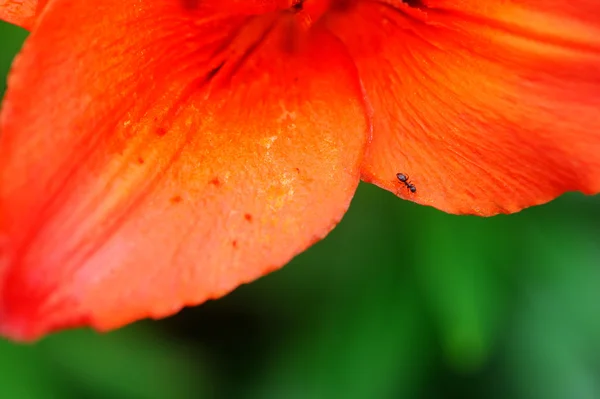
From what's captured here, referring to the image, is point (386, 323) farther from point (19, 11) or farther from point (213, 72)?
point (19, 11)

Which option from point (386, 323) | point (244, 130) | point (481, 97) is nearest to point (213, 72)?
point (244, 130)

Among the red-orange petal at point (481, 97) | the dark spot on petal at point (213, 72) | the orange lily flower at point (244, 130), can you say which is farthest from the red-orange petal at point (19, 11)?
the red-orange petal at point (481, 97)

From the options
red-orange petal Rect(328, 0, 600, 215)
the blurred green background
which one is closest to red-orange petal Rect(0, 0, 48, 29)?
red-orange petal Rect(328, 0, 600, 215)

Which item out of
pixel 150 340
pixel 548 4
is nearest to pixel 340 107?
pixel 548 4

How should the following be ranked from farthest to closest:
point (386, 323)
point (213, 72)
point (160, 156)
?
point (386, 323)
point (213, 72)
point (160, 156)

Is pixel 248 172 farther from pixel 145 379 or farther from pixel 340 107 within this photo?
pixel 145 379

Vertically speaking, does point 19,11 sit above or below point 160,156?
above
